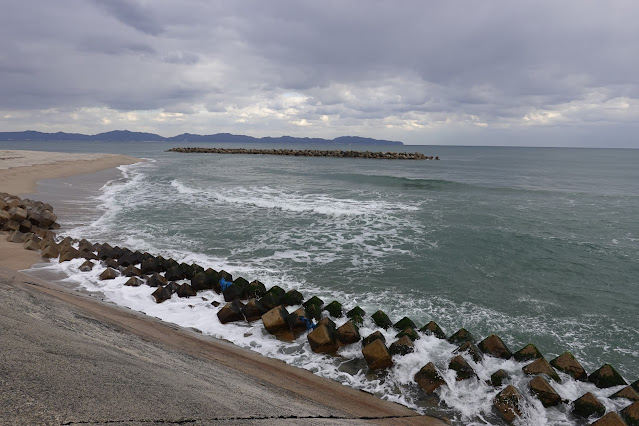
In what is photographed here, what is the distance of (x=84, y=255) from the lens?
10.8 meters

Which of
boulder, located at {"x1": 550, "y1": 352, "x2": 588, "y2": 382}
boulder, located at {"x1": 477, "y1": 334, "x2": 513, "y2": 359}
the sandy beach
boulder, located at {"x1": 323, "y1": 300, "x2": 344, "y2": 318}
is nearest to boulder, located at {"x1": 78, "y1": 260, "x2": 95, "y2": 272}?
the sandy beach

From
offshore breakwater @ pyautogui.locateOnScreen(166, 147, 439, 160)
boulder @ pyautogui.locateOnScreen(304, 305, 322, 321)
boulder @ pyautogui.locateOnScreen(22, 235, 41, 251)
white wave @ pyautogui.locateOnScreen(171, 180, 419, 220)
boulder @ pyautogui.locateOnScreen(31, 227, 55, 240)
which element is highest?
offshore breakwater @ pyautogui.locateOnScreen(166, 147, 439, 160)

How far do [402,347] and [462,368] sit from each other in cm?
104

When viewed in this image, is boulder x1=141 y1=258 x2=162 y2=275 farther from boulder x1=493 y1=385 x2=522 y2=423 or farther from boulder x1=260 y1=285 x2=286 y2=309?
boulder x1=493 y1=385 x2=522 y2=423

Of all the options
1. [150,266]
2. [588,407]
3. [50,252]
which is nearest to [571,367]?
[588,407]

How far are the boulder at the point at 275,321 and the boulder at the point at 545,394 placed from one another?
4475 mm

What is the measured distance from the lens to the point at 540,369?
603 cm

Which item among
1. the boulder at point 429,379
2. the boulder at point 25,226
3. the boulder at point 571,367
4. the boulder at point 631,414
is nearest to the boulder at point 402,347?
the boulder at point 429,379

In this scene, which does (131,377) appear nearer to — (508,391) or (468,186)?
(508,391)

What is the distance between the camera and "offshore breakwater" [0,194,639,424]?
553 cm

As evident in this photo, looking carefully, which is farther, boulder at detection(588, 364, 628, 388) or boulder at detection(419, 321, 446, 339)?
boulder at detection(419, 321, 446, 339)

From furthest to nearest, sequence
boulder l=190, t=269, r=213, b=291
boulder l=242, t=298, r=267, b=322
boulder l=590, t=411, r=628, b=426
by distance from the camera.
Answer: boulder l=190, t=269, r=213, b=291 → boulder l=242, t=298, r=267, b=322 → boulder l=590, t=411, r=628, b=426

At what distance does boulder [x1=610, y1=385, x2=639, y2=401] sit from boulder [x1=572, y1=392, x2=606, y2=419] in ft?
1.61

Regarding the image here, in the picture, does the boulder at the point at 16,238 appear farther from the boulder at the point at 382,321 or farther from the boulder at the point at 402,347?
the boulder at the point at 402,347
